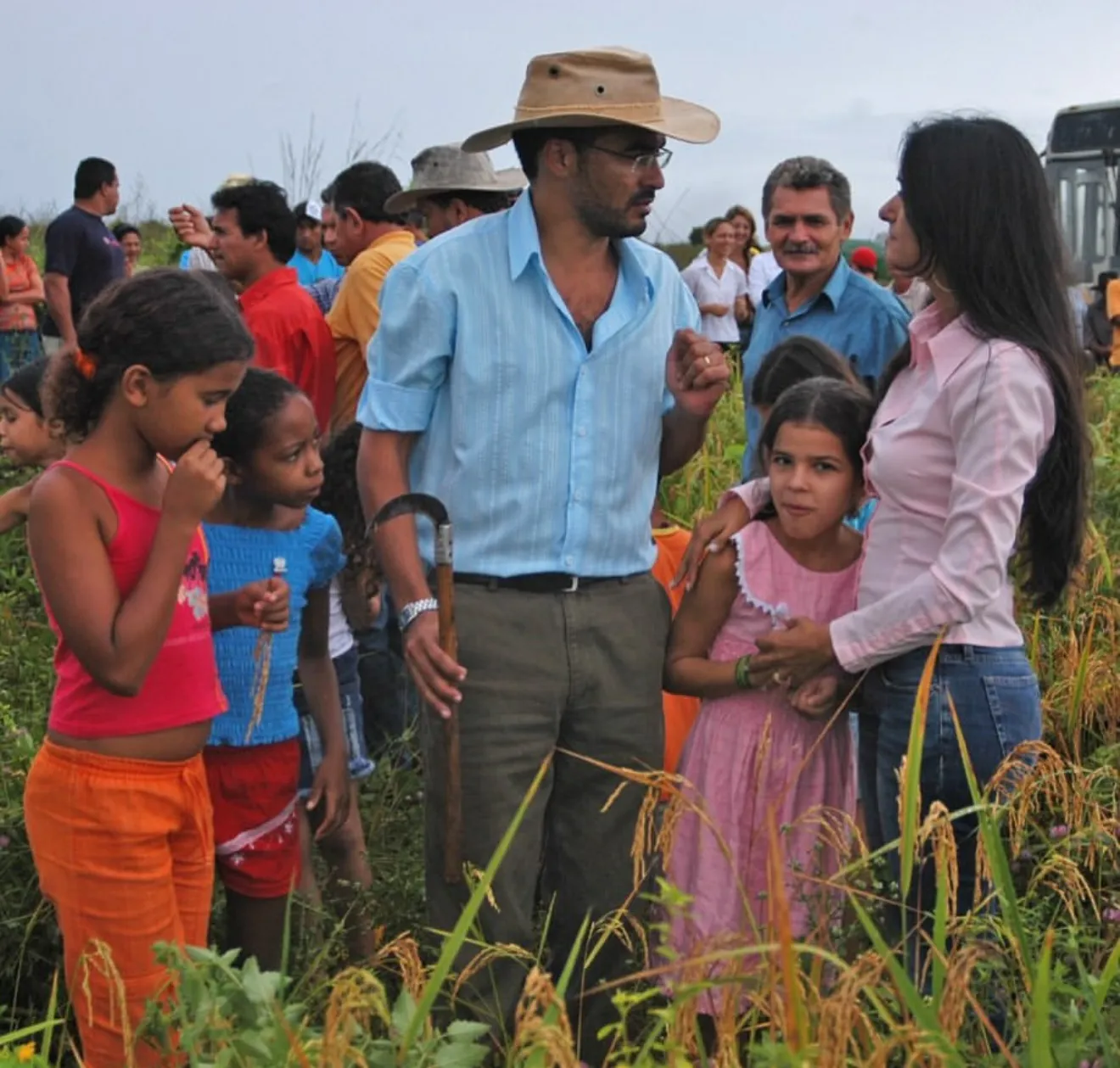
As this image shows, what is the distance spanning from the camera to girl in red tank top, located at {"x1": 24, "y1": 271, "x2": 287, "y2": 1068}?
2520 mm

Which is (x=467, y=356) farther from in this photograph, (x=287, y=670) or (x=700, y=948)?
(x=700, y=948)

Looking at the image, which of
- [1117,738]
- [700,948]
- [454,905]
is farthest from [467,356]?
[1117,738]

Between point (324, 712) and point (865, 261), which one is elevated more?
point (865, 261)

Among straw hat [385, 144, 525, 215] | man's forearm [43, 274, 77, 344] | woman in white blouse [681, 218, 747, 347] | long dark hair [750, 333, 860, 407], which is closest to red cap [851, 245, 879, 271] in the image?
woman in white blouse [681, 218, 747, 347]

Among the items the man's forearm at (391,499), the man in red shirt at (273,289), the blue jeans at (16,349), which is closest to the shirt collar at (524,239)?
the man's forearm at (391,499)

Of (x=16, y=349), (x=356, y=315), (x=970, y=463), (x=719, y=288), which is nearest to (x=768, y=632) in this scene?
(x=970, y=463)

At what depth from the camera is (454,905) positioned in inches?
118

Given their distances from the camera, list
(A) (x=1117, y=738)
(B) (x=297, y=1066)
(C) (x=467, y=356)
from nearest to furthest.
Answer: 1. (B) (x=297, y=1066)
2. (C) (x=467, y=356)
3. (A) (x=1117, y=738)

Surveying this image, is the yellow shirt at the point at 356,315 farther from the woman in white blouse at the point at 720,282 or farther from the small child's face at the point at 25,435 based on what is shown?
the woman in white blouse at the point at 720,282

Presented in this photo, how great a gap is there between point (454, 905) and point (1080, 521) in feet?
4.16

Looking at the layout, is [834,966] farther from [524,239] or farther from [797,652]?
[524,239]

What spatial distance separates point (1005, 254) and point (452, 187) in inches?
110

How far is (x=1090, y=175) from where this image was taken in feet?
50.6

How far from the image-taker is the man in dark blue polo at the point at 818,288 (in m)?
Answer: 4.40
